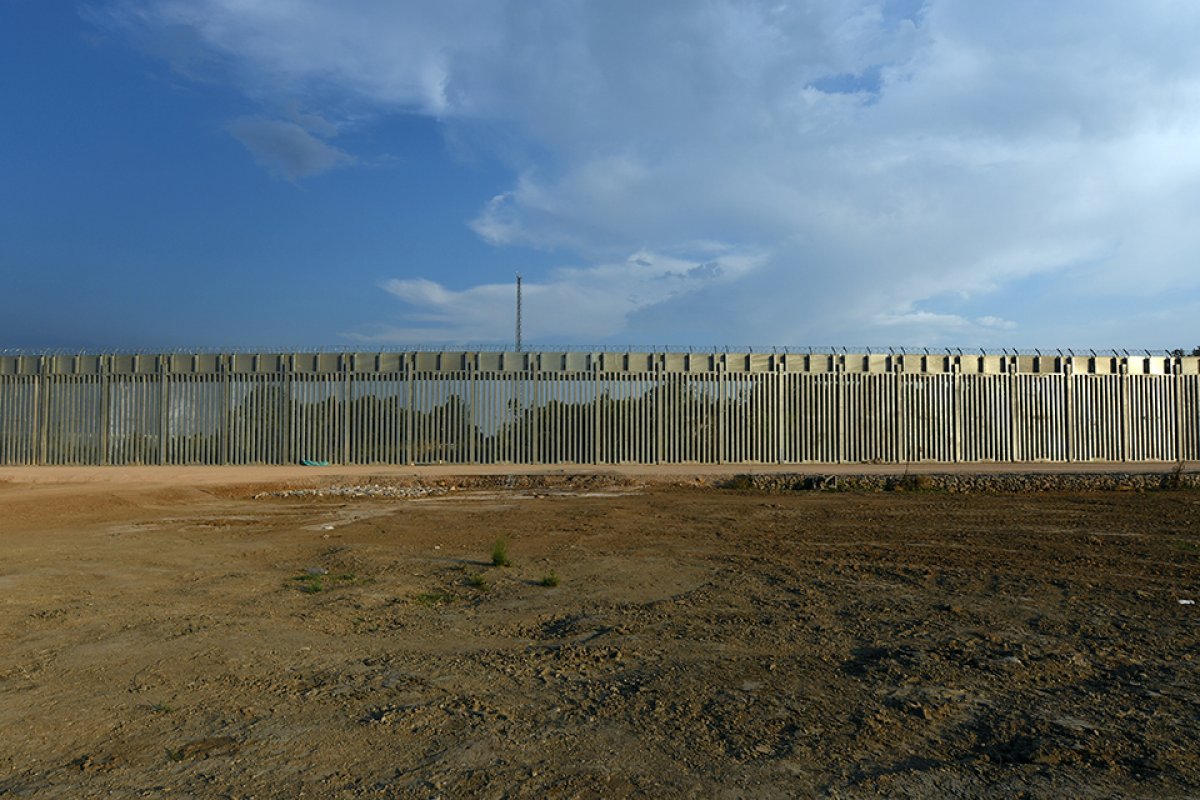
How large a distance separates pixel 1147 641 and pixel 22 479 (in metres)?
24.8

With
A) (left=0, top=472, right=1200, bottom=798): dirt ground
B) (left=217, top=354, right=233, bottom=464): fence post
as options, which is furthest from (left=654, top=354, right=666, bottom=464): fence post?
(left=0, top=472, right=1200, bottom=798): dirt ground

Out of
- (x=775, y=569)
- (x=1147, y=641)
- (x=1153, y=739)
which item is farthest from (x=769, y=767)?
(x=775, y=569)

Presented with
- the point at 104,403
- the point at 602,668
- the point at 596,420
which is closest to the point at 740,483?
the point at 596,420

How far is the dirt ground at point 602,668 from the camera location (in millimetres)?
3393

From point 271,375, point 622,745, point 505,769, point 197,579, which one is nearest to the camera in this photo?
point 505,769

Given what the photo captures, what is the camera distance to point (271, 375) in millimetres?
24750

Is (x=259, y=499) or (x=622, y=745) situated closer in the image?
(x=622, y=745)

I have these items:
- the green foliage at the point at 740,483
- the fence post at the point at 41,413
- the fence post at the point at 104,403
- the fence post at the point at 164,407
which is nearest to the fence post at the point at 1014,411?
the green foliage at the point at 740,483

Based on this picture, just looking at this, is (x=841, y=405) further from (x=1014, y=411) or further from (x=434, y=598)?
(x=434, y=598)

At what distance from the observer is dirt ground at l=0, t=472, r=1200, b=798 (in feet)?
11.1

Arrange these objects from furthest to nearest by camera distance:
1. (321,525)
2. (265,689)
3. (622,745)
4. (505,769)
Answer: (321,525) < (265,689) < (622,745) < (505,769)

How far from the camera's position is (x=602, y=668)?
4816 mm

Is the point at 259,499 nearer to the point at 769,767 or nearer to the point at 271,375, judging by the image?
the point at 271,375

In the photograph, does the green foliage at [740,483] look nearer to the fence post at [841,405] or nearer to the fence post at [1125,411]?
the fence post at [841,405]
